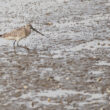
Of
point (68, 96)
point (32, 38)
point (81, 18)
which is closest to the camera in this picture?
point (68, 96)

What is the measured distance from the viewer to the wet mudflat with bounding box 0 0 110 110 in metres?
9.41

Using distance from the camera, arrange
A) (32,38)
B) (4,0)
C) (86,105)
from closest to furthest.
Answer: (86,105) < (32,38) < (4,0)

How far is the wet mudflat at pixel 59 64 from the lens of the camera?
9406 millimetres

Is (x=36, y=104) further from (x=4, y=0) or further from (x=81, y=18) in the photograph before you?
(x=4, y=0)

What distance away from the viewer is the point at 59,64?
1253 cm

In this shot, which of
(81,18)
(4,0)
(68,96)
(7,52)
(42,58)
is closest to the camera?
(68,96)

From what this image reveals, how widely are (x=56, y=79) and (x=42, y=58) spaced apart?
2.37 m

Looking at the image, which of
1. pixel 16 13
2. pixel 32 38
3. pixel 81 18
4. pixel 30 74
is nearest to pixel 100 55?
pixel 30 74

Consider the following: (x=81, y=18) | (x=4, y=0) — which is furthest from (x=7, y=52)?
(x=4, y=0)

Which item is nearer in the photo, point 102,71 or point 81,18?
point 102,71

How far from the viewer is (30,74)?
11.6 m

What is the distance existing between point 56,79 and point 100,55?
9.02 ft

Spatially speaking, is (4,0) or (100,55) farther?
(4,0)

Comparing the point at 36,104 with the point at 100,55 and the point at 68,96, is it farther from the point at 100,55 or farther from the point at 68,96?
the point at 100,55
